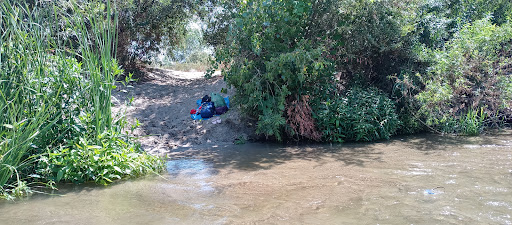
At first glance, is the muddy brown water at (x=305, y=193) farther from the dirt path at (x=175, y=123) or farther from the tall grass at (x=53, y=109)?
the dirt path at (x=175, y=123)

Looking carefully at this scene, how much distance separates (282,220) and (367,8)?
20.2ft

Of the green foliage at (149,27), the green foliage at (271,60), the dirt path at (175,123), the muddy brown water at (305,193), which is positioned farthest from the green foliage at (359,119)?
the green foliage at (149,27)

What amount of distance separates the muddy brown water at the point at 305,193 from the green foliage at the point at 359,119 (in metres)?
1.20

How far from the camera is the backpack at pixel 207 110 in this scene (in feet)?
31.0

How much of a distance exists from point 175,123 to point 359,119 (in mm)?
4021

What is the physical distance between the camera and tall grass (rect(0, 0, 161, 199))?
4.80 meters

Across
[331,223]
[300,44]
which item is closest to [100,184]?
[331,223]

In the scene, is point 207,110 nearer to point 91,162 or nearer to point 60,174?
point 91,162

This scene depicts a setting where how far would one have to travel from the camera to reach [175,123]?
369 inches

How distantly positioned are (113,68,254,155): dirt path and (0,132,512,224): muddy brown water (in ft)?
4.52

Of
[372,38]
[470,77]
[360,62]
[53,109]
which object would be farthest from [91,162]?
[470,77]

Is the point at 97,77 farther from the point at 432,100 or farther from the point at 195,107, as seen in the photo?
the point at 432,100

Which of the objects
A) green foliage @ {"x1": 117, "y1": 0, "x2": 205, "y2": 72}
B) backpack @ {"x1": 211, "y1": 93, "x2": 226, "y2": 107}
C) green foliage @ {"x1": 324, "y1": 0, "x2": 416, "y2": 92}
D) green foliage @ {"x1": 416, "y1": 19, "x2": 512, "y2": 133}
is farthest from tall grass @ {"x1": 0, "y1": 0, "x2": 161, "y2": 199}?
green foliage @ {"x1": 117, "y1": 0, "x2": 205, "y2": 72}

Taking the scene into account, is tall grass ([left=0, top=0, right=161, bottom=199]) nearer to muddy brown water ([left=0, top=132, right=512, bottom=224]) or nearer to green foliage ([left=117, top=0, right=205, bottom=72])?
muddy brown water ([left=0, top=132, right=512, bottom=224])
